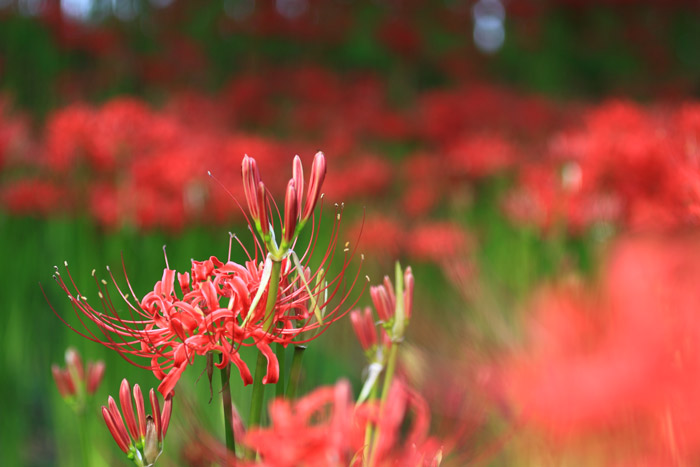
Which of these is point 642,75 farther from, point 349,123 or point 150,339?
point 150,339

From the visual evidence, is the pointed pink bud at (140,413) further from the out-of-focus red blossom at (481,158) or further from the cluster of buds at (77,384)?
the out-of-focus red blossom at (481,158)

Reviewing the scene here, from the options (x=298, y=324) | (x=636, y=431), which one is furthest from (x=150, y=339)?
(x=636, y=431)

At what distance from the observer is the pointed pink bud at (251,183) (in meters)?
0.38

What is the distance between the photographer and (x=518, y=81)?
146 inches

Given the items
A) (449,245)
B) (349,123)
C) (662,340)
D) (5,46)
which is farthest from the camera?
(5,46)

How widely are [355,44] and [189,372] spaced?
2.54 m

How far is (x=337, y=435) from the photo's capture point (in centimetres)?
32

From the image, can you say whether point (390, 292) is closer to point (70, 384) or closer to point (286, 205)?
point (286, 205)

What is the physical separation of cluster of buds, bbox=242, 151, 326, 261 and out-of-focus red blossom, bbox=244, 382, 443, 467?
0.29 ft

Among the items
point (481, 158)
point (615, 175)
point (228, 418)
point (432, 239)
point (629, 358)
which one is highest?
point (629, 358)

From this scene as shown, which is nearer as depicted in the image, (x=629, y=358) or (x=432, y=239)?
(x=629, y=358)

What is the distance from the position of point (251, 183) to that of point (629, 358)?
0.72ft

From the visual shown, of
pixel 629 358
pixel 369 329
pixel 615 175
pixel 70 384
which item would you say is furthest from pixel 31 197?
pixel 629 358

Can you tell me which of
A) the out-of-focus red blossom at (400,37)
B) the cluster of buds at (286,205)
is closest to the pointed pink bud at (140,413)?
the cluster of buds at (286,205)
